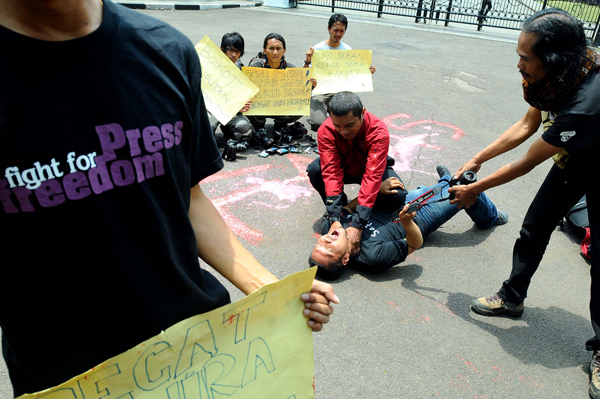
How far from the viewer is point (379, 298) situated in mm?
3230

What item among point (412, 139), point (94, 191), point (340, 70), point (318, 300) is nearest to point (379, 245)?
point (318, 300)

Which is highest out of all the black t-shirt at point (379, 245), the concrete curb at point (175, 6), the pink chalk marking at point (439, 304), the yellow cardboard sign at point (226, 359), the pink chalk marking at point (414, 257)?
the yellow cardboard sign at point (226, 359)

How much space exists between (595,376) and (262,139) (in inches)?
160

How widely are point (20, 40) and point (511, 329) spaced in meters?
3.12

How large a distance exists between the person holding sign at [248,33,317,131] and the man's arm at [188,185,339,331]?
4790 mm

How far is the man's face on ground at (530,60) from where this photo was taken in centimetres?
228

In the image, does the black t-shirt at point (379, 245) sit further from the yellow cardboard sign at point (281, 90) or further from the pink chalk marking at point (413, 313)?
the yellow cardboard sign at point (281, 90)

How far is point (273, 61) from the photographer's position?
5848 millimetres

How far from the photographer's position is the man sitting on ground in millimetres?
3283

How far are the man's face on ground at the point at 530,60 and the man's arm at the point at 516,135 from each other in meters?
0.61

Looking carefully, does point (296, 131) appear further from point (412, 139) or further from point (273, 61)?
point (412, 139)

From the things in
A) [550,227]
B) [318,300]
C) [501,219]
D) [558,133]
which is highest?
[558,133]

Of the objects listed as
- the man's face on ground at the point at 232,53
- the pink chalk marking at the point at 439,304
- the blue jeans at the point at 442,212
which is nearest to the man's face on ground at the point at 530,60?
the blue jeans at the point at 442,212

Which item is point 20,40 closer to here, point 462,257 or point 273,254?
point 273,254
